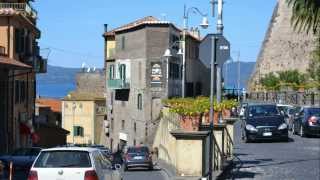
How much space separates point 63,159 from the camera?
1611 cm

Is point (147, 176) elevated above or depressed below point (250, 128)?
below

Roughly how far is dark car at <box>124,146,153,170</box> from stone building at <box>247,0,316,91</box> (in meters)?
78.2

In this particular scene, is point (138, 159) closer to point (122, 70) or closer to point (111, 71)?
point (122, 70)

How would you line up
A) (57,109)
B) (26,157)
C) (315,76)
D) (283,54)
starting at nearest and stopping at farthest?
(26,157), (315,76), (57,109), (283,54)

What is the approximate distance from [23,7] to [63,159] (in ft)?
146

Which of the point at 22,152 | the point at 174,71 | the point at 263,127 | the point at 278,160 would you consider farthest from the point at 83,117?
the point at 278,160

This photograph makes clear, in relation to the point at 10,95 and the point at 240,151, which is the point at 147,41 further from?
the point at 240,151

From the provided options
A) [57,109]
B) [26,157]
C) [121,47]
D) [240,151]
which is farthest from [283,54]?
[240,151]

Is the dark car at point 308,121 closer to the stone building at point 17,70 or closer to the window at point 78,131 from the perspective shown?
the stone building at point 17,70

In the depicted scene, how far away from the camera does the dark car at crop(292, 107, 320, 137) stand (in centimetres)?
3456

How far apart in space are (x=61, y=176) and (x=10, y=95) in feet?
114

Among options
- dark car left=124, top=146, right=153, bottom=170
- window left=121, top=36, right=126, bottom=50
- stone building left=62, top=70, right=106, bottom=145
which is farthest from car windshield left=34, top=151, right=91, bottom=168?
stone building left=62, top=70, right=106, bottom=145

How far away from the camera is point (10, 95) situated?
49.6 m

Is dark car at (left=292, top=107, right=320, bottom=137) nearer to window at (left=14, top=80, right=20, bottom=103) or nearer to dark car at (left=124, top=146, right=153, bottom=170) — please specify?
dark car at (left=124, top=146, right=153, bottom=170)
